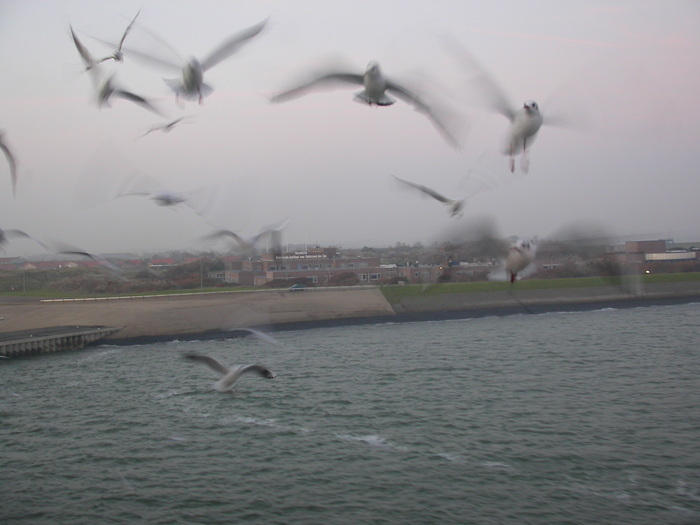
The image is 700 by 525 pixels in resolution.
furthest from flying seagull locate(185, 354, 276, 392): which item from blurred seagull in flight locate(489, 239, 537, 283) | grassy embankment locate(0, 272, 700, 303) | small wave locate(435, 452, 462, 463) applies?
grassy embankment locate(0, 272, 700, 303)

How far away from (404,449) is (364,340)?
20.1 m

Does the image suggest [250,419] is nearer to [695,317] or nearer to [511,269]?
[511,269]

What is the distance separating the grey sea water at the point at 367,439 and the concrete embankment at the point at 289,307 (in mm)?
9685

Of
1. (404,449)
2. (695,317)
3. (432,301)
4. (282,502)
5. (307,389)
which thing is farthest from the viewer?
(432,301)

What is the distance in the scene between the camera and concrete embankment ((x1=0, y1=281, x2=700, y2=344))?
1526 inches

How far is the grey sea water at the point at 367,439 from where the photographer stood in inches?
467

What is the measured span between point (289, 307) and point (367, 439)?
95.7ft

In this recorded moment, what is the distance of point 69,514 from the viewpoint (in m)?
12.1

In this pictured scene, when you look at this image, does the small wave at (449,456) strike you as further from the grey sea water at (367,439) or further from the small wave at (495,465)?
the small wave at (495,465)

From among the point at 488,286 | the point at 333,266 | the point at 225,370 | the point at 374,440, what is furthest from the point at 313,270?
the point at 488,286

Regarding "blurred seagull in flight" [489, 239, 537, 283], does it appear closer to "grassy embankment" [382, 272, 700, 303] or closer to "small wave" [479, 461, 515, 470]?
"small wave" [479, 461, 515, 470]

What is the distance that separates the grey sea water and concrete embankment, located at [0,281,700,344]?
969 centimetres

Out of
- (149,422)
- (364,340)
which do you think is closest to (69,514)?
(149,422)

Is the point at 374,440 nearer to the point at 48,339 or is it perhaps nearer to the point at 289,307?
the point at 48,339
